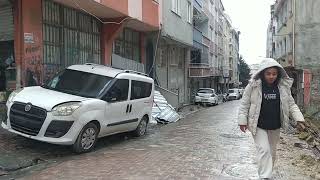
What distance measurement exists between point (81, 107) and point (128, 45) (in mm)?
12475

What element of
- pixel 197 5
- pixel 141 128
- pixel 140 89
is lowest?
pixel 141 128

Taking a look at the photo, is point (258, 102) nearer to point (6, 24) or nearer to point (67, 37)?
point (6, 24)

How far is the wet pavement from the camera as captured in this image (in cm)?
819

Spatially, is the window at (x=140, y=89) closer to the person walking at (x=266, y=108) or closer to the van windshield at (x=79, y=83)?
the van windshield at (x=79, y=83)

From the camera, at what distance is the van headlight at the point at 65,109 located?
30.8 feet

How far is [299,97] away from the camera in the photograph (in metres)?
30.5

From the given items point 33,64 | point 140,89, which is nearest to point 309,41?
point 140,89

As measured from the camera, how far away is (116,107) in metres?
11.3

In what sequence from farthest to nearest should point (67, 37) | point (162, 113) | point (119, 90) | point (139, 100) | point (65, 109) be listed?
point (162, 113), point (67, 37), point (139, 100), point (119, 90), point (65, 109)

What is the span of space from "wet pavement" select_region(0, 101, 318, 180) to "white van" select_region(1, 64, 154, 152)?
41 centimetres

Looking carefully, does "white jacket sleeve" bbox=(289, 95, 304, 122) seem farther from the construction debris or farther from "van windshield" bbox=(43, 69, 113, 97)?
the construction debris

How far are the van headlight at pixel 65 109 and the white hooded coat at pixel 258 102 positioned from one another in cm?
389

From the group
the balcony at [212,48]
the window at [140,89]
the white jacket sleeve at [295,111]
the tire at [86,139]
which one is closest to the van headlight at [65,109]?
the tire at [86,139]

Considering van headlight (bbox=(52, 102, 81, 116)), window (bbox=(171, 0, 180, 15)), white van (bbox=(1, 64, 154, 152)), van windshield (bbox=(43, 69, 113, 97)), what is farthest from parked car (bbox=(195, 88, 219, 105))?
van headlight (bbox=(52, 102, 81, 116))
